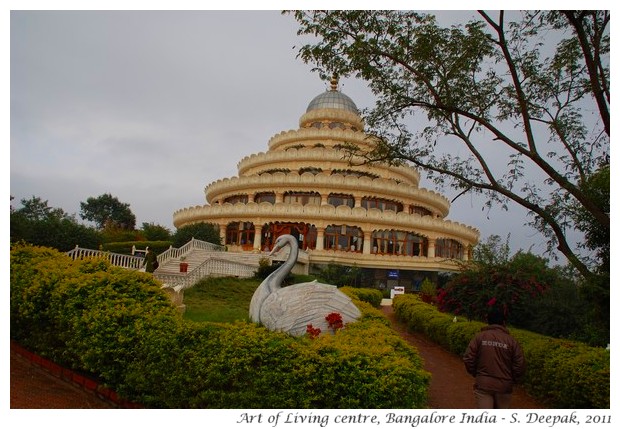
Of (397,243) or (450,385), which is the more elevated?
(397,243)

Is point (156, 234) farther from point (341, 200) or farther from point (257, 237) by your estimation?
point (341, 200)

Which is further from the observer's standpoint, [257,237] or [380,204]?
[380,204]

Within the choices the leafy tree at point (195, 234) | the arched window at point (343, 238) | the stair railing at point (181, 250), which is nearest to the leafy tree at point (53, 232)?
the stair railing at point (181, 250)

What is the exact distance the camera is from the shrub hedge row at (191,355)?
5410 mm

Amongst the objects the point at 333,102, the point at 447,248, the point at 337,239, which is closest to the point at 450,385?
the point at 337,239

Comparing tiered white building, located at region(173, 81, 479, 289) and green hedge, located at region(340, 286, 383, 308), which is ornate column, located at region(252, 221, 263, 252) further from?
green hedge, located at region(340, 286, 383, 308)

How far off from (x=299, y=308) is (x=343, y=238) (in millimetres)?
24662

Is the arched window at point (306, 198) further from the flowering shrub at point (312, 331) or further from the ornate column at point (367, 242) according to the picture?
the flowering shrub at point (312, 331)

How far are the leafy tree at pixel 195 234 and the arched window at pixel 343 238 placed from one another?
7.89 meters

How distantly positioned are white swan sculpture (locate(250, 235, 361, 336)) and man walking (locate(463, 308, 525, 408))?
3451mm

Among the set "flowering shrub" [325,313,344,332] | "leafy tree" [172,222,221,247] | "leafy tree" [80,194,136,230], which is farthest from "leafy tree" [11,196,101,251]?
"leafy tree" [80,194,136,230]

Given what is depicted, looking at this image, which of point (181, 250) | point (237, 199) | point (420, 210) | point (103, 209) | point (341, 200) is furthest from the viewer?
point (103, 209)

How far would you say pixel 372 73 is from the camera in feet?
36.4

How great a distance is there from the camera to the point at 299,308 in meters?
8.79
